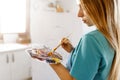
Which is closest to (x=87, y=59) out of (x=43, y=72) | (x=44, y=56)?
(x=44, y=56)

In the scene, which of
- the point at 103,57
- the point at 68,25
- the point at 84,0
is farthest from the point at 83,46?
the point at 68,25

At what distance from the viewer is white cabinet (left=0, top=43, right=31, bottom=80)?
2574 mm

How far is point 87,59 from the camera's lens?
93 centimetres

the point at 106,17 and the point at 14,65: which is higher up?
the point at 106,17

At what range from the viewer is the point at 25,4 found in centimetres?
315

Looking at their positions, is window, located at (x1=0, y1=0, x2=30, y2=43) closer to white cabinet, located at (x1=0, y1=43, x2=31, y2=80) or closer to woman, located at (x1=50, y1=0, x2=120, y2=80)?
white cabinet, located at (x1=0, y1=43, x2=31, y2=80)

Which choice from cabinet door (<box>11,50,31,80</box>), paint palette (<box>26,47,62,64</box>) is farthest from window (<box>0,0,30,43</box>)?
paint palette (<box>26,47,62,64</box>)

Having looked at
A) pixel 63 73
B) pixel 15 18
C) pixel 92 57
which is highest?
pixel 15 18

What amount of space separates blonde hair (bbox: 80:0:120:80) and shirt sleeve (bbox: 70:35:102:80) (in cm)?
8

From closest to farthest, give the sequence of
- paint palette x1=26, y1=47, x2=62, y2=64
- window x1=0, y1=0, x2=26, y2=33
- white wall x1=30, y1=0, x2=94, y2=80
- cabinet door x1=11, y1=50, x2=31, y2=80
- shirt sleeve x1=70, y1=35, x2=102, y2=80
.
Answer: shirt sleeve x1=70, y1=35, x2=102, y2=80
paint palette x1=26, y1=47, x2=62, y2=64
white wall x1=30, y1=0, x2=94, y2=80
cabinet door x1=11, y1=50, x2=31, y2=80
window x1=0, y1=0, x2=26, y2=33

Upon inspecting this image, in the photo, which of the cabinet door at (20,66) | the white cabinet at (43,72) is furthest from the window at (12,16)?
the white cabinet at (43,72)

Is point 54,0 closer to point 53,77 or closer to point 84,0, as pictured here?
point 53,77

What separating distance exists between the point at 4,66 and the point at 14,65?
15cm

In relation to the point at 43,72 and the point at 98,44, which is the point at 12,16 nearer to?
the point at 43,72
